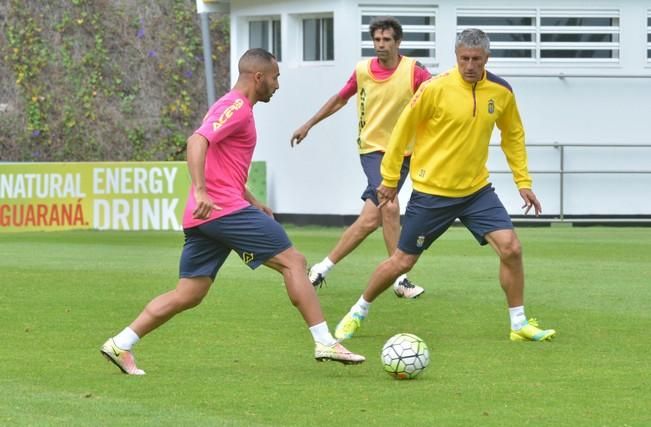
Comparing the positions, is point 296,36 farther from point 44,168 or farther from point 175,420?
point 175,420

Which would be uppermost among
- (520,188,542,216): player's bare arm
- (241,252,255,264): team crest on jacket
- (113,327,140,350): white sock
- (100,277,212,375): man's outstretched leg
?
(520,188,542,216): player's bare arm

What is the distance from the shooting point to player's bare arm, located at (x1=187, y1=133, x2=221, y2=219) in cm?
876

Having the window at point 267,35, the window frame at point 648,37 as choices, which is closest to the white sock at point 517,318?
the window frame at point 648,37

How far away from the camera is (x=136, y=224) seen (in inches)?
983

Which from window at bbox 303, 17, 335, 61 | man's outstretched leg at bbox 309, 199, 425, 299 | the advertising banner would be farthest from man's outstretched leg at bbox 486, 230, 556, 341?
window at bbox 303, 17, 335, 61

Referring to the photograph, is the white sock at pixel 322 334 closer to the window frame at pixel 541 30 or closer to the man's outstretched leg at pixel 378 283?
the man's outstretched leg at pixel 378 283

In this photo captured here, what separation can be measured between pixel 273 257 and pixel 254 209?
29 centimetres

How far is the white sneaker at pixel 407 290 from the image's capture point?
45.2 ft

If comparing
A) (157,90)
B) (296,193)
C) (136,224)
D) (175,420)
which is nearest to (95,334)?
(175,420)

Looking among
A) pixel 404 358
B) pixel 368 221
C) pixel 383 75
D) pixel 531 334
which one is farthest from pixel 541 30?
pixel 404 358

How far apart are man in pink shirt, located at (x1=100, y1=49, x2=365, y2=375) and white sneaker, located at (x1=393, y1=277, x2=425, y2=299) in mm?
4583

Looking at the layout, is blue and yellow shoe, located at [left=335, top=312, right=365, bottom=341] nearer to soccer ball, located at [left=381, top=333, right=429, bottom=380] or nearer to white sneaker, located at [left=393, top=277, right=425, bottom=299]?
soccer ball, located at [left=381, top=333, right=429, bottom=380]

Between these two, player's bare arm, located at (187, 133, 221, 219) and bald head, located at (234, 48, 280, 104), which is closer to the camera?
player's bare arm, located at (187, 133, 221, 219)

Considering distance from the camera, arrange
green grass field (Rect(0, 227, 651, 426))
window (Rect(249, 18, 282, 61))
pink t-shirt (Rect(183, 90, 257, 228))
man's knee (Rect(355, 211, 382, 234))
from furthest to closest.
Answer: window (Rect(249, 18, 282, 61)), man's knee (Rect(355, 211, 382, 234)), pink t-shirt (Rect(183, 90, 257, 228)), green grass field (Rect(0, 227, 651, 426))
